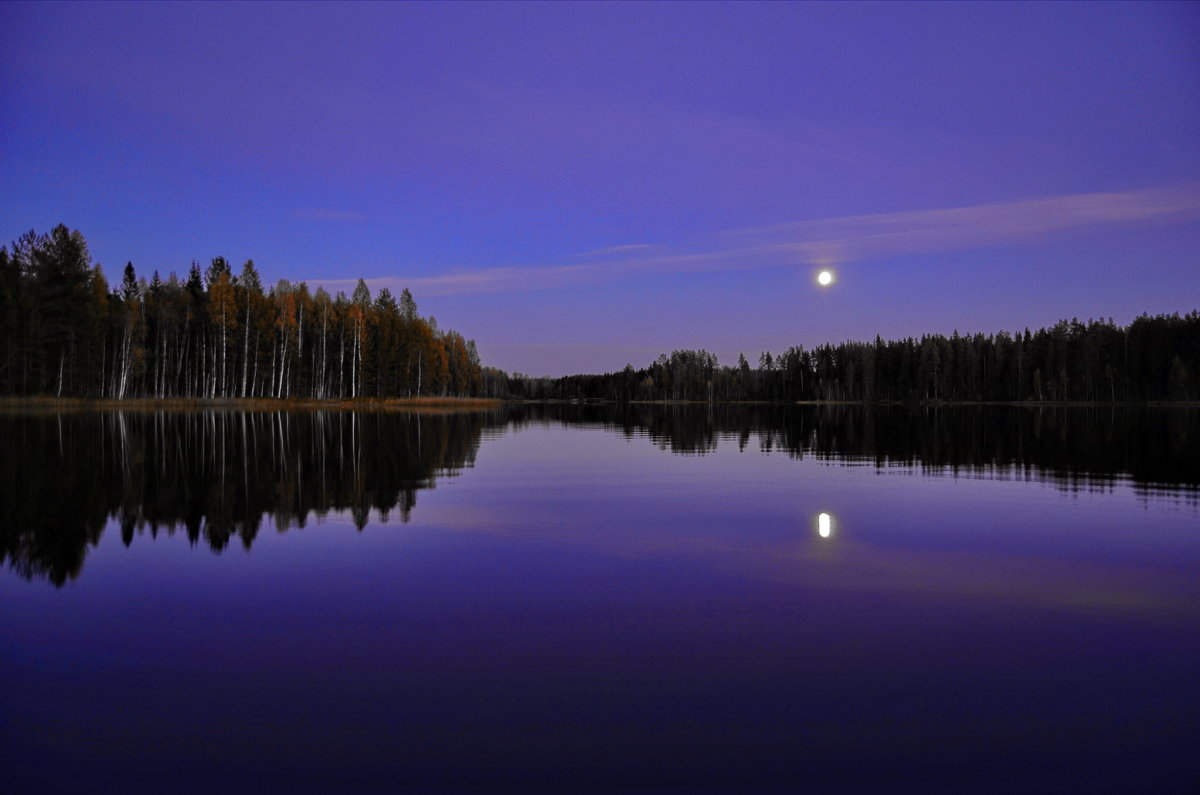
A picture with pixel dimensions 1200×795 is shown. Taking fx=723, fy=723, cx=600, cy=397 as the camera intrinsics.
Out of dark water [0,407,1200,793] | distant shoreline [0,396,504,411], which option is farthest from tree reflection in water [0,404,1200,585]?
distant shoreline [0,396,504,411]

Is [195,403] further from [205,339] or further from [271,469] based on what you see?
[271,469]

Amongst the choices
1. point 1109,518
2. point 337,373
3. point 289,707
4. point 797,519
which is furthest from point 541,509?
point 337,373

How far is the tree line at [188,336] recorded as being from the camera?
73.3 m

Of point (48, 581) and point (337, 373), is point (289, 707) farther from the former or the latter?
point (337, 373)

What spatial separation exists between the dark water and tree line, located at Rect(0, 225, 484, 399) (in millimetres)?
69284

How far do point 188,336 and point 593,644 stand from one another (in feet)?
330

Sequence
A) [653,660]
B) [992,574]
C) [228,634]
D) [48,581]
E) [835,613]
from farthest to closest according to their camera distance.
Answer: [992,574], [48,581], [835,613], [228,634], [653,660]

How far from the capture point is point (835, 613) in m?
9.41

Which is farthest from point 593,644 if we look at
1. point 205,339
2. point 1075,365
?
point 1075,365

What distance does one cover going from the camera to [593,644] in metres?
8.22

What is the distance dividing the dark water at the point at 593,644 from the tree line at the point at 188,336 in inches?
2728

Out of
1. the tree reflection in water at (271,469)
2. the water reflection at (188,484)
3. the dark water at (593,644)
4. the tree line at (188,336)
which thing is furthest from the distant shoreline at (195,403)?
the dark water at (593,644)

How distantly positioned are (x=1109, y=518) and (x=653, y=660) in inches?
567

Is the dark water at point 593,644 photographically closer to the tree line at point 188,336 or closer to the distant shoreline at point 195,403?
the distant shoreline at point 195,403
